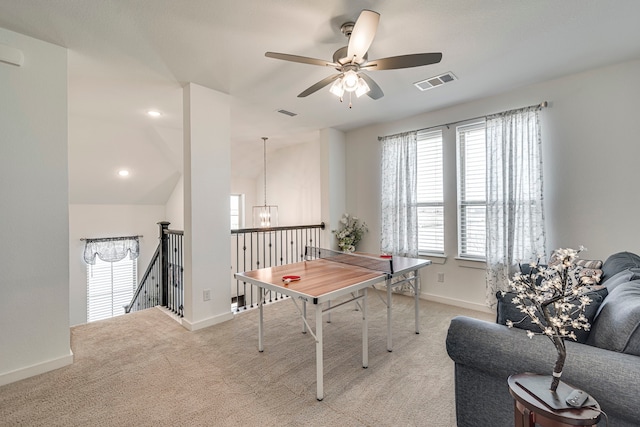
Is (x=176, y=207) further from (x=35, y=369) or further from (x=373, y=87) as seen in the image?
(x=373, y=87)

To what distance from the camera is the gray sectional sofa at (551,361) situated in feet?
3.72

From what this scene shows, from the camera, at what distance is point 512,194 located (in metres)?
3.50

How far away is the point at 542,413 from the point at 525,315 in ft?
1.81

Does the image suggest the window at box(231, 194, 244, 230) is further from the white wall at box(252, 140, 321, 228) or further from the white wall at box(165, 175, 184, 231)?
the white wall at box(165, 175, 184, 231)

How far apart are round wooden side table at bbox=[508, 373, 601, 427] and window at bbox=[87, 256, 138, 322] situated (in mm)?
7858

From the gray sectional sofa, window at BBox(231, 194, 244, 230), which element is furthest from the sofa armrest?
window at BBox(231, 194, 244, 230)

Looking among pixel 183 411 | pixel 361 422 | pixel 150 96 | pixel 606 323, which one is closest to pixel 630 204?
pixel 606 323

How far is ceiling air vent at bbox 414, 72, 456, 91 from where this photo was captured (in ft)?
10.3

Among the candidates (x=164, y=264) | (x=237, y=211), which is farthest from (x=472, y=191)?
(x=237, y=211)

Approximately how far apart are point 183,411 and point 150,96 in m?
3.56

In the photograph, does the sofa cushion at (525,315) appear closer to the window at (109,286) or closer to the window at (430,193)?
the window at (430,193)

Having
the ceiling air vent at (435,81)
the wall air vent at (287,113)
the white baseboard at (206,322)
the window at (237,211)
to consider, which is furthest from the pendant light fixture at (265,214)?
the ceiling air vent at (435,81)

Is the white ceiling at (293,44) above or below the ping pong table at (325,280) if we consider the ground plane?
above

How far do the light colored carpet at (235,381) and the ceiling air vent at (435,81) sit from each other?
2825 mm
